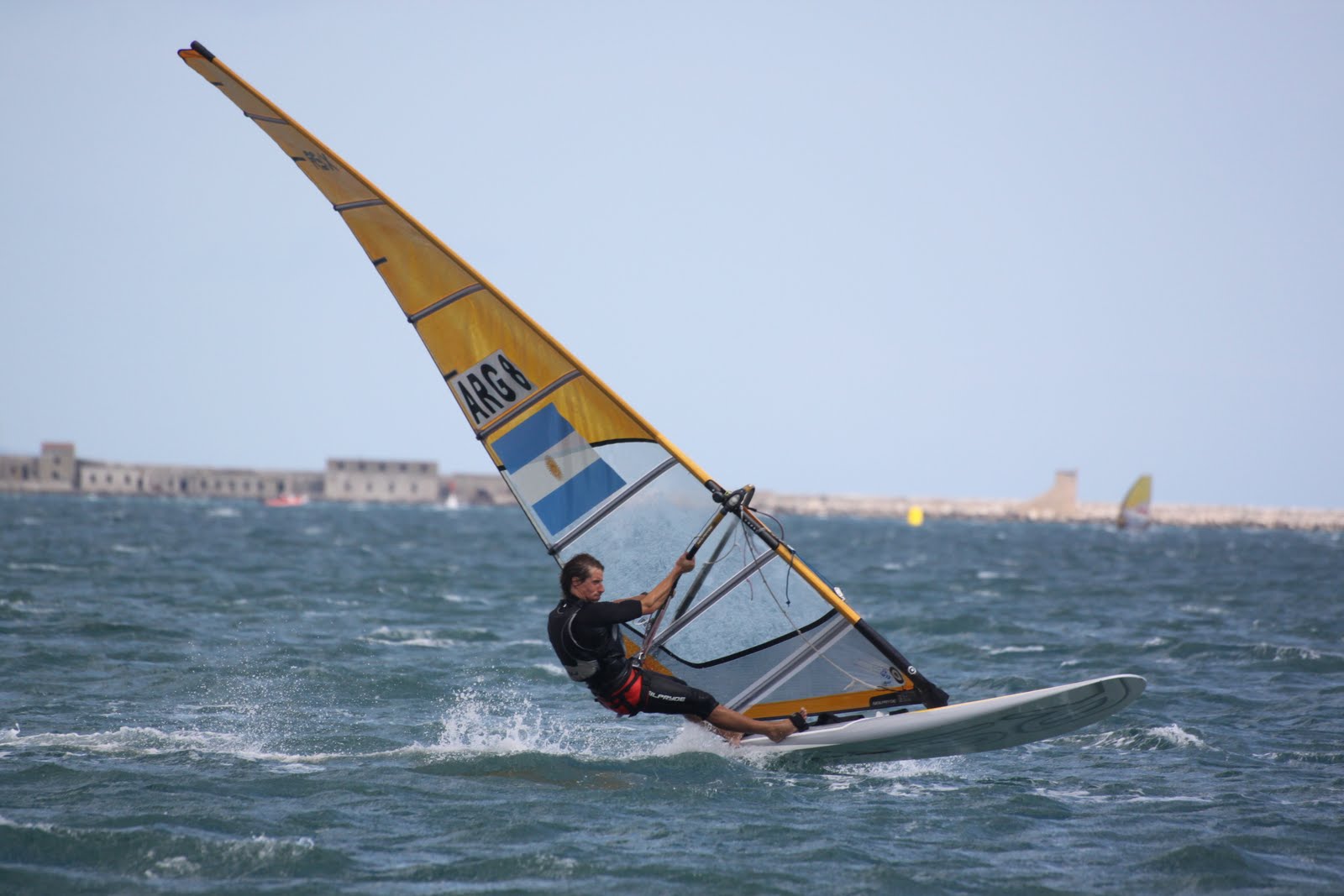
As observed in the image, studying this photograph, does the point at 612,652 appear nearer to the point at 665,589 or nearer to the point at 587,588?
the point at 587,588

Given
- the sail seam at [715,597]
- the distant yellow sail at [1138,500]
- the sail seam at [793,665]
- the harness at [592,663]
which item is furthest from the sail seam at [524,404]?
the distant yellow sail at [1138,500]

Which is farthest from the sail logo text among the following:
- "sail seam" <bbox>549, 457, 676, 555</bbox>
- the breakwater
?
the breakwater

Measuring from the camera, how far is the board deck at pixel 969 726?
26.9 feet

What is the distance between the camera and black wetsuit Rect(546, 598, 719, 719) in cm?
→ 789

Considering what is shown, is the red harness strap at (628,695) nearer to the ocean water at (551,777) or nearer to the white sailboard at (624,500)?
→ the ocean water at (551,777)

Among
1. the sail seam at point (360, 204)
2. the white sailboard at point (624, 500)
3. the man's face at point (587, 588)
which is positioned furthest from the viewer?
the sail seam at point (360, 204)

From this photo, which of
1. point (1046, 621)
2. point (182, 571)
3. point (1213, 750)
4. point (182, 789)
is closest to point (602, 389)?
point (182, 789)

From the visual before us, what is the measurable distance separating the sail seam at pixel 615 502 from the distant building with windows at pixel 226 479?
472 ft

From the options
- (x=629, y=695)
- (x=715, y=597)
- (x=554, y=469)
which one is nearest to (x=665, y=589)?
(x=629, y=695)

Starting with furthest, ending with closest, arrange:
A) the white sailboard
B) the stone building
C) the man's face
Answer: the stone building
the white sailboard
the man's face

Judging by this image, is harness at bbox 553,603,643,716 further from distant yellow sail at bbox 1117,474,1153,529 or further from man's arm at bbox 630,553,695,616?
distant yellow sail at bbox 1117,474,1153,529

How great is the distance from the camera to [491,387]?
29.1 ft

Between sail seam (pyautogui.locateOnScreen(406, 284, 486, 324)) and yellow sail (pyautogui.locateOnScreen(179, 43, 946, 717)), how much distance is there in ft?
0.03

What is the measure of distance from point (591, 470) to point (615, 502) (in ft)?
0.89
